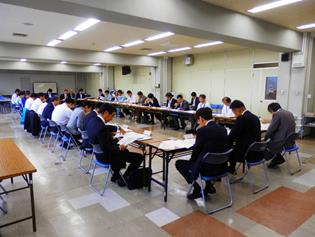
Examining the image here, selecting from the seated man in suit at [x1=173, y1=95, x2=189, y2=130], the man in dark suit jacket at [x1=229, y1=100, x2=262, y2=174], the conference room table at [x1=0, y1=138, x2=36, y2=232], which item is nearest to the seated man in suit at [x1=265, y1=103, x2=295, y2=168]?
the man in dark suit jacket at [x1=229, y1=100, x2=262, y2=174]

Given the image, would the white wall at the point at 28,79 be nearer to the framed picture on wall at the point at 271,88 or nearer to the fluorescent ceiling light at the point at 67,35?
the fluorescent ceiling light at the point at 67,35

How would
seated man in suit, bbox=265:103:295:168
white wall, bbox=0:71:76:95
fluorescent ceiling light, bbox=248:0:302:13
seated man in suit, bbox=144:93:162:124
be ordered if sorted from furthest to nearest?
white wall, bbox=0:71:76:95 < seated man in suit, bbox=144:93:162:124 < fluorescent ceiling light, bbox=248:0:302:13 < seated man in suit, bbox=265:103:295:168

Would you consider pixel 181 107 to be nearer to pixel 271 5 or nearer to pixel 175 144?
pixel 271 5

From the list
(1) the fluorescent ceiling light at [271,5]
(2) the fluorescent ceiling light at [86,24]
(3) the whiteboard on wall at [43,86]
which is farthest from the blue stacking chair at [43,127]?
(3) the whiteboard on wall at [43,86]

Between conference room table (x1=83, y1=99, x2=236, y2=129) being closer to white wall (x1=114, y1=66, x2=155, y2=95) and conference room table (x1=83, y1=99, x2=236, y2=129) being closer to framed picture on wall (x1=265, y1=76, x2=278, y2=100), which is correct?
framed picture on wall (x1=265, y1=76, x2=278, y2=100)

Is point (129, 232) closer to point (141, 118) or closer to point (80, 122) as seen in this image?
point (80, 122)

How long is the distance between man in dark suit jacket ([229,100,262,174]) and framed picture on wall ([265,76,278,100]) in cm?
493

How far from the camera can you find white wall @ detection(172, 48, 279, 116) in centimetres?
780

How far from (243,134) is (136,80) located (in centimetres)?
1062

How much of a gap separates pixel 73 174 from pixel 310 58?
6551mm

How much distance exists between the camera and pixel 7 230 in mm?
2246

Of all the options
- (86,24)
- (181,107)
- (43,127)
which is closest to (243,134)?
(86,24)

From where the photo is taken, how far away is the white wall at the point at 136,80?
1221cm

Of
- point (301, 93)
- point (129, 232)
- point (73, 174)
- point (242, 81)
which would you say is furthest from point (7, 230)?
point (242, 81)
